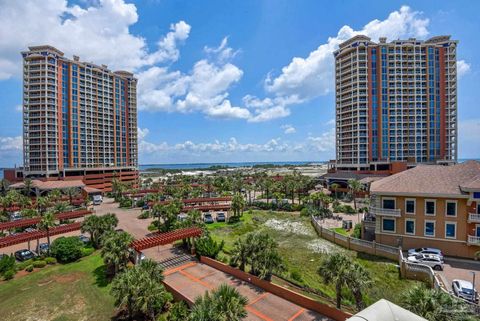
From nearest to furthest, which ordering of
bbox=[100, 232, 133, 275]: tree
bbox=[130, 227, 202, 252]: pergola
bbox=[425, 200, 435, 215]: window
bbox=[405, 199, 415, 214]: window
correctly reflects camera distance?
bbox=[100, 232, 133, 275]: tree → bbox=[130, 227, 202, 252]: pergola → bbox=[425, 200, 435, 215]: window → bbox=[405, 199, 415, 214]: window

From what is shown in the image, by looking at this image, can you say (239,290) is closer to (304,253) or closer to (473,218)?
(304,253)

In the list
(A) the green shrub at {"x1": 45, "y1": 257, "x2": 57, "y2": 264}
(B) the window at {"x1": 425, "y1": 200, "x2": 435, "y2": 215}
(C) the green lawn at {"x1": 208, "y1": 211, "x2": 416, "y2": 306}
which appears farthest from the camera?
(A) the green shrub at {"x1": 45, "y1": 257, "x2": 57, "y2": 264}

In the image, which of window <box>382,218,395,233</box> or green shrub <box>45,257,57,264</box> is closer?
green shrub <box>45,257,57,264</box>

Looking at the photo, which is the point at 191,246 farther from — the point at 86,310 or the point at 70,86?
the point at 70,86

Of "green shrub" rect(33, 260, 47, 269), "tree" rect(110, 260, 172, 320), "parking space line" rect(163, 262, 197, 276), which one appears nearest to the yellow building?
"parking space line" rect(163, 262, 197, 276)

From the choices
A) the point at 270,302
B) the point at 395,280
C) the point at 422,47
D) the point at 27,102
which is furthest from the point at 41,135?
the point at 422,47

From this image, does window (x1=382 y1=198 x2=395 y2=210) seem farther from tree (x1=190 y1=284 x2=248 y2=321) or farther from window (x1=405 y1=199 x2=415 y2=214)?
tree (x1=190 y1=284 x2=248 y2=321)

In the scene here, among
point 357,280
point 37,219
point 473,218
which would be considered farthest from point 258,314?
point 37,219
